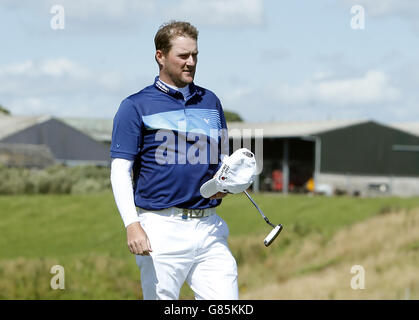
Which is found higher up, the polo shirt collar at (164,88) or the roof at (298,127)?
the roof at (298,127)

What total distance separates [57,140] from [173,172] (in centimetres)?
4194

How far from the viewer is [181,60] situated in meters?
5.27

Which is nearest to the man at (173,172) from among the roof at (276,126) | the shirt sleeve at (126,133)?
the shirt sleeve at (126,133)

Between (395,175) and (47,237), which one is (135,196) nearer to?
(47,237)

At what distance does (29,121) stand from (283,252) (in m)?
22.2

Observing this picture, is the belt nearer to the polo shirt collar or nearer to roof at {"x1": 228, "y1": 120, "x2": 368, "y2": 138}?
the polo shirt collar

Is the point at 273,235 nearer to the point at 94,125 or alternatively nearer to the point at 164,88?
the point at 164,88

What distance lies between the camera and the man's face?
5238 millimetres

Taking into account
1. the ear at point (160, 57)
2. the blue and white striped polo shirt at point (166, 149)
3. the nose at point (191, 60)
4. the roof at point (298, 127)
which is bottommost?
the blue and white striped polo shirt at point (166, 149)

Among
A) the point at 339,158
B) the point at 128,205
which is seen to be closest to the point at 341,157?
the point at 339,158

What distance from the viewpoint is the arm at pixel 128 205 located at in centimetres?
497

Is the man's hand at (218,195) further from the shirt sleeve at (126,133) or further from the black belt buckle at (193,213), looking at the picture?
the shirt sleeve at (126,133)

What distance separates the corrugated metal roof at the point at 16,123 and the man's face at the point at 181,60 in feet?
132
